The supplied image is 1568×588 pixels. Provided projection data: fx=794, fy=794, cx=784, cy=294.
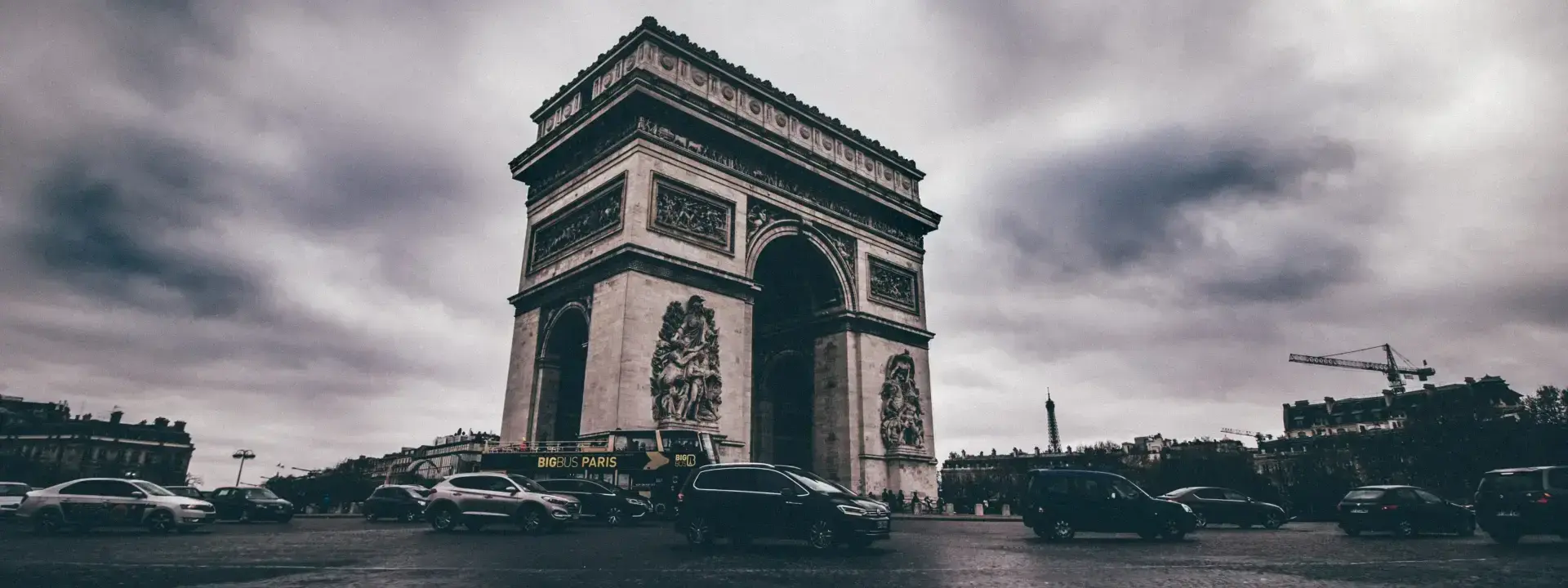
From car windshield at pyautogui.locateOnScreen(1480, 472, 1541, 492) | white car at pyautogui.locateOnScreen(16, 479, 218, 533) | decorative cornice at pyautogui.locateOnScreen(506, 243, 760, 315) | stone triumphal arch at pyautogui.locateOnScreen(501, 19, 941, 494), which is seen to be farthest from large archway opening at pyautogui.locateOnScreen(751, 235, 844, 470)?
car windshield at pyautogui.locateOnScreen(1480, 472, 1541, 492)

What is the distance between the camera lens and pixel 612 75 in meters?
28.4

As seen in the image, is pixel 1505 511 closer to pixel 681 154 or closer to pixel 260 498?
pixel 681 154

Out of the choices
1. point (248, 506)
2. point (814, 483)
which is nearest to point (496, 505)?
point (814, 483)

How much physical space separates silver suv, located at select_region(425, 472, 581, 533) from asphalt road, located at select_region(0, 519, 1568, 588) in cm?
66

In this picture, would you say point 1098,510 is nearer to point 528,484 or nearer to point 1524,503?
point 1524,503

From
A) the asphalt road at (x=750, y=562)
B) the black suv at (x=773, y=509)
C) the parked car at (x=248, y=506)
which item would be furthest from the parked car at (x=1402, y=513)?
the parked car at (x=248, y=506)

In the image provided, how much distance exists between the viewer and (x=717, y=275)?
1046 inches

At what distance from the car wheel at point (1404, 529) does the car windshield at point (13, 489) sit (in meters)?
34.0

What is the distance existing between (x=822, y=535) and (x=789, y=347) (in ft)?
70.6

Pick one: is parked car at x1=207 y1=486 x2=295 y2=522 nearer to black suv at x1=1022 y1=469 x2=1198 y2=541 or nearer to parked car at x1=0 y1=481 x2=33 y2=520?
parked car at x1=0 y1=481 x2=33 y2=520

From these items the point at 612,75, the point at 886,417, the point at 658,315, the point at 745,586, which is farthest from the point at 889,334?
the point at 745,586

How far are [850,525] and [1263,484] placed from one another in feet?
91.0

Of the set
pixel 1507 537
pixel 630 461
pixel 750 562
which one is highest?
pixel 630 461

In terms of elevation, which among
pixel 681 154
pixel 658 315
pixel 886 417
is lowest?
pixel 886 417
